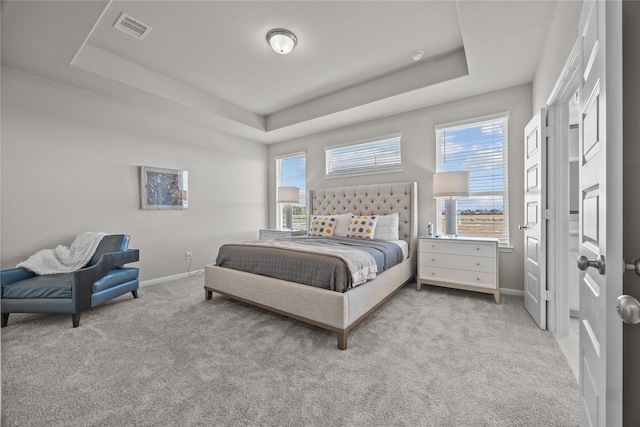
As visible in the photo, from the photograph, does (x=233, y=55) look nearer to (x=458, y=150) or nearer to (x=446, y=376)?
(x=458, y=150)

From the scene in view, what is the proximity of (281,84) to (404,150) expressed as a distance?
204cm

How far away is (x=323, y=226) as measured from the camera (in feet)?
13.2

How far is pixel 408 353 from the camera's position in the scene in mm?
Answer: 1948

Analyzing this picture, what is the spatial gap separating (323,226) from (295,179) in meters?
1.75

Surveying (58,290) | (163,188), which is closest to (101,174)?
(163,188)

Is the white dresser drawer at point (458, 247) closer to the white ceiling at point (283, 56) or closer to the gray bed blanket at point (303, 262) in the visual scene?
→ the gray bed blanket at point (303, 262)

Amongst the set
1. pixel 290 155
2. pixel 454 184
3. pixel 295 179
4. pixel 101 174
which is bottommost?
pixel 454 184

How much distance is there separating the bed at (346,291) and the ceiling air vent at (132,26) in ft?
8.20

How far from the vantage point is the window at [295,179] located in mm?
5281

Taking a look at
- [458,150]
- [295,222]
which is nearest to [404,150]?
[458,150]

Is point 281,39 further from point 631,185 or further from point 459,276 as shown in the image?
point 459,276

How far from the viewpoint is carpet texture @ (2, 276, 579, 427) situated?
1.38m

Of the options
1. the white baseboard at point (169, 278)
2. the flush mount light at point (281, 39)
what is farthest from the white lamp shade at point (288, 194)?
the flush mount light at point (281, 39)

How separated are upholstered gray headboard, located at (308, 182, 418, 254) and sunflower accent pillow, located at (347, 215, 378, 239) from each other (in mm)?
401
